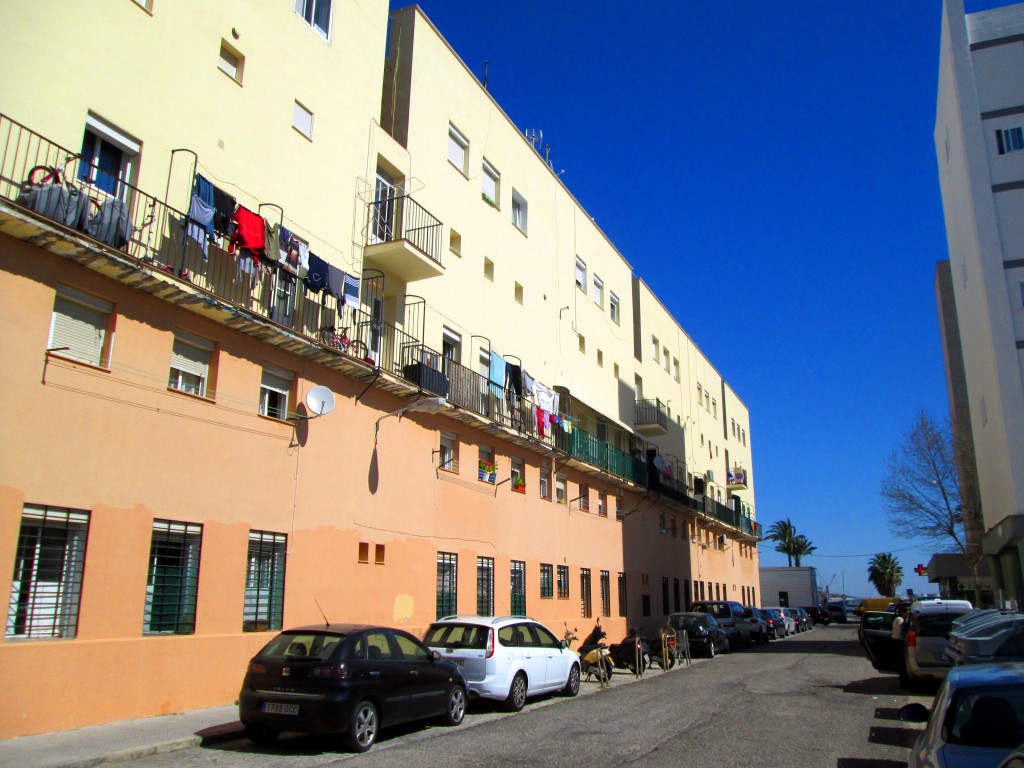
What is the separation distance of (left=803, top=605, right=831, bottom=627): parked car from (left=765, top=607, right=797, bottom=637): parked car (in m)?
17.8

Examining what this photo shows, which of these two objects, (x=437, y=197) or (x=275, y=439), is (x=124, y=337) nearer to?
(x=275, y=439)

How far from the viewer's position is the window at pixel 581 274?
31.1m

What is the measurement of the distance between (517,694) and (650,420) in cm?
2386

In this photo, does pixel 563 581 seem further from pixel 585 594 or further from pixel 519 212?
pixel 519 212

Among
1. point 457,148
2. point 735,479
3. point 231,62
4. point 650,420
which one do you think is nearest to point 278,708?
point 231,62

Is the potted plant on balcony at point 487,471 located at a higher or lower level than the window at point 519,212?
lower

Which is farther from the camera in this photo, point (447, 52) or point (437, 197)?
Answer: point (447, 52)

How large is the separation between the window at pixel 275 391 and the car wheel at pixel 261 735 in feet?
18.6

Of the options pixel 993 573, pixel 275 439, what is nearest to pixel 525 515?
pixel 275 439

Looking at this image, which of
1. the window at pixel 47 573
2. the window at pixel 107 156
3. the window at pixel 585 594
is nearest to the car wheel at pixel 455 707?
the window at pixel 47 573

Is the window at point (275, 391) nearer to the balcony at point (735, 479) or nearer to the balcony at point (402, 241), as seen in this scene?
the balcony at point (402, 241)

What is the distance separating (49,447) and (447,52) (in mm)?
15751

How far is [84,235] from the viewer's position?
1084 cm

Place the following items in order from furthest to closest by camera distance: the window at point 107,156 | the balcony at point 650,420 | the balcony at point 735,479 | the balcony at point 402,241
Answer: the balcony at point 735,479
the balcony at point 650,420
the balcony at point 402,241
the window at point 107,156
